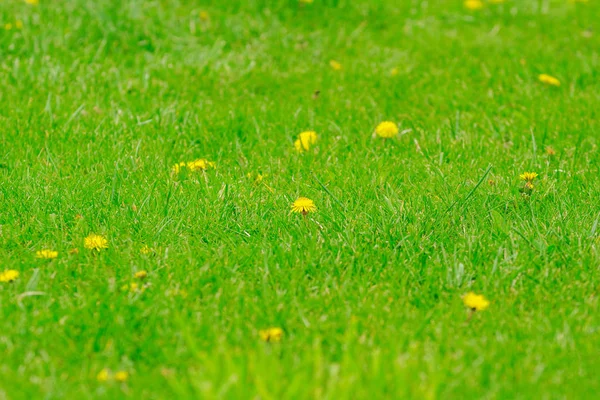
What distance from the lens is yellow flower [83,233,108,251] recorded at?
2.77 metres

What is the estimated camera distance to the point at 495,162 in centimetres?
350

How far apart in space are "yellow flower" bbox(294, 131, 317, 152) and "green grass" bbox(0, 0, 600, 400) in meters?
0.05

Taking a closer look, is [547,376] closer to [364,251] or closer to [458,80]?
[364,251]

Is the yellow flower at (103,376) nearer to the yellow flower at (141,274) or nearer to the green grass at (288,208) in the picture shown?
the green grass at (288,208)

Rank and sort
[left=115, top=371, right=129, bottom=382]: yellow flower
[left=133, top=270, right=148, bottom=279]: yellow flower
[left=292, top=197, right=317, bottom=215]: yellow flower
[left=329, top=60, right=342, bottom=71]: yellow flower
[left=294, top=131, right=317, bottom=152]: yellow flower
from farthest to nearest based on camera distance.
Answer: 1. [left=329, top=60, right=342, bottom=71]: yellow flower
2. [left=294, top=131, right=317, bottom=152]: yellow flower
3. [left=292, top=197, right=317, bottom=215]: yellow flower
4. [left=133, top=270, right=148, bottom=279]: yellow flower
5. [left=115, top=371, right=129, bottom=382]: yellow flower

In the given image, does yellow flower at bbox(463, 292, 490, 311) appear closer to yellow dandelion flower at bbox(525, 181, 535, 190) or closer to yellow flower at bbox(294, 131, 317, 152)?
A: yellow dandelion flower at bbox(525, 181, 535, 190)

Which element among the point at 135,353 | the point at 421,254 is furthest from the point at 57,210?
the point at 421,254

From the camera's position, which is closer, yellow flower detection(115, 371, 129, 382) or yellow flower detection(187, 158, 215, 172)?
yellow flower detection(115, 371, 129, 382)

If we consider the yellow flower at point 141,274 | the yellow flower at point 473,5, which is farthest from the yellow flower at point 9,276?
the yellow flower at point 473,5

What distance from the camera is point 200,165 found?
3402 millimetres

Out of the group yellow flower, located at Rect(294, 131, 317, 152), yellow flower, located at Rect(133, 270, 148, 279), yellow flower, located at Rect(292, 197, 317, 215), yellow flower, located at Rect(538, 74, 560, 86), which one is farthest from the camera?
yellow flower, located at Rect(538, 74, 560, 86)

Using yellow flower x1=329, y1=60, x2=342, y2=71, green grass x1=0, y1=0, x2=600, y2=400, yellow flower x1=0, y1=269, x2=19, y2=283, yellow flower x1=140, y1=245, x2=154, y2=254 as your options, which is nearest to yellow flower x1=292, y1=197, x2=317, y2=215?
green grass x1=0, y1=0, x2=600, y2=400

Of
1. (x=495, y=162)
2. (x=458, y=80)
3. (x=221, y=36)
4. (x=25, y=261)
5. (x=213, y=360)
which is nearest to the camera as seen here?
(x=213, y=360)

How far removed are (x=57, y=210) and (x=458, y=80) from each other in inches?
100
